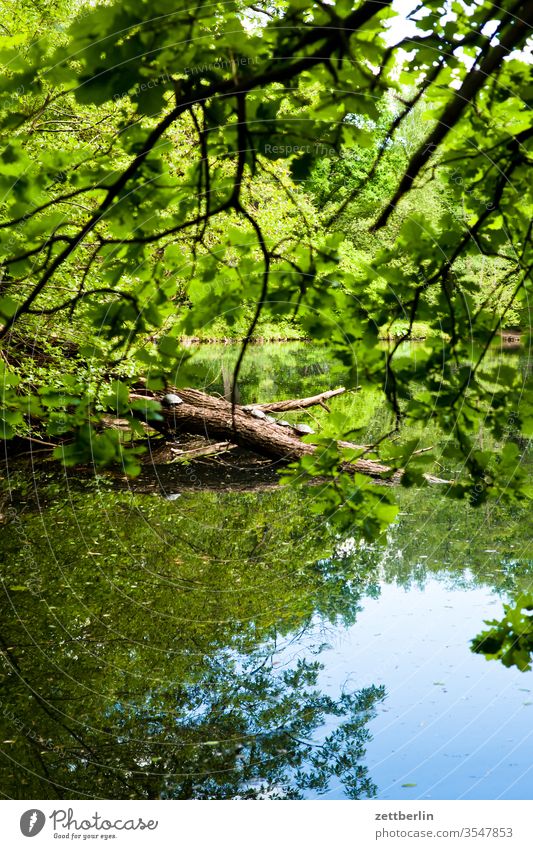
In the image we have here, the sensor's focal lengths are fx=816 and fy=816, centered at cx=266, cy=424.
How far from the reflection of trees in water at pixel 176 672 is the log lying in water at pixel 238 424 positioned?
2.01 m

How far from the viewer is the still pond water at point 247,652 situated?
11.9 feet

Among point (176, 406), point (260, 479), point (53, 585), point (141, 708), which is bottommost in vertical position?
point (141, 708)

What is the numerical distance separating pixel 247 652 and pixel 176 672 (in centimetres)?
45

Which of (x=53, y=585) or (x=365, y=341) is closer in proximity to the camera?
(x=365, y=341)

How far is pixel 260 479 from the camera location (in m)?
9.12

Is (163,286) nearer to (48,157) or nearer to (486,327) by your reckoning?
(48,157)

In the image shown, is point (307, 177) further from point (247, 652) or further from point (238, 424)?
point (238, 424)

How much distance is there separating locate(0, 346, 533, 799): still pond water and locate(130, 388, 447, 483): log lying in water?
4.00ft

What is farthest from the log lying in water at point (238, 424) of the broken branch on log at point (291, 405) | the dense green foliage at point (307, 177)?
the dense green foliage at point (307, 177)

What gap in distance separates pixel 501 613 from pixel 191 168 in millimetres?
3288

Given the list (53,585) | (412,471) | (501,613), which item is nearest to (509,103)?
(412,471)

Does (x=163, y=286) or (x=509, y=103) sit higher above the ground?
(x=509, y=103)

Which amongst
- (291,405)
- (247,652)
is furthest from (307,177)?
(291,405)
